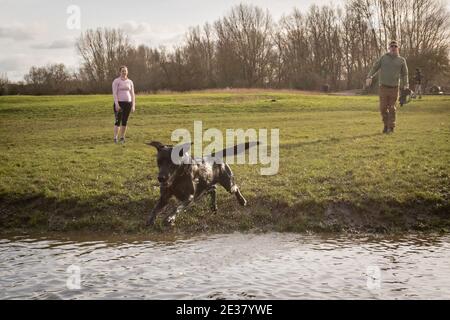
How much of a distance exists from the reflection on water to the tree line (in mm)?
51983

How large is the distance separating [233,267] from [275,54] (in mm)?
79155

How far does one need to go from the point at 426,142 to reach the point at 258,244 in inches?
432

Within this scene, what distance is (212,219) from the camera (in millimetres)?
11695

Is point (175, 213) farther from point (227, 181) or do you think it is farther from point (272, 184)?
point (272, 184)

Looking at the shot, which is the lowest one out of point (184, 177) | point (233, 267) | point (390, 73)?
point (233, 267)

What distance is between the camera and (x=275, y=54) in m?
85.1

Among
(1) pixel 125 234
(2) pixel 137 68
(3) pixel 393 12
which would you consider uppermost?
(3) pixel 393 12

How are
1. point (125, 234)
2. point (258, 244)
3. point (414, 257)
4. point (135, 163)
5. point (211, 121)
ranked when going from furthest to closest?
point (211, 121) → point (135, 163) → point (125, 234) → point (258, 244) → point (414, 257)

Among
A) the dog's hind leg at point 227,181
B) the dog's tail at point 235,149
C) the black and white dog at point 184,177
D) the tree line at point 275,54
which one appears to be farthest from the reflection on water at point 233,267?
the tree line at point 275,54

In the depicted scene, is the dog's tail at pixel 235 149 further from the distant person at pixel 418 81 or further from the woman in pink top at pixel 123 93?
the distant person at pixel 418 81

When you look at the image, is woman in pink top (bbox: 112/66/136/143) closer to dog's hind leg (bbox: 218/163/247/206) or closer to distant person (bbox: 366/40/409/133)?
dog's hind leg (bbox: 218/163/247/206)

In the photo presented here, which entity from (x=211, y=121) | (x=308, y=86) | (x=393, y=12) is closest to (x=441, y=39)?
(x=393, y=12)

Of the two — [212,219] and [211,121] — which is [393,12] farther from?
[212,219]

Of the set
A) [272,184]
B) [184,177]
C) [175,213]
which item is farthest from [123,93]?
[175,213]
